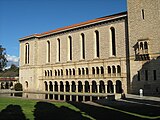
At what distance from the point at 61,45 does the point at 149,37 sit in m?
24.5

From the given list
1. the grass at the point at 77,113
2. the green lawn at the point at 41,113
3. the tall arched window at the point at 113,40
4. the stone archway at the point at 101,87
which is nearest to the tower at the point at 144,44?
the tall arched window at the point at 113,40

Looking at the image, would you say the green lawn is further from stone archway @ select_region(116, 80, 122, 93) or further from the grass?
stone archway @ select_region(116, 80, 122, 93)

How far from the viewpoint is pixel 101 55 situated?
156 feet

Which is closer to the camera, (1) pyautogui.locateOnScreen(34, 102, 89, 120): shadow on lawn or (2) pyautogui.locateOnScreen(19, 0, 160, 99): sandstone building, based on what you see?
(1) pyautogui.locateOnScreen(34, 102, 89, 120): shadow on lawn

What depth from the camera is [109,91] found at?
152ft

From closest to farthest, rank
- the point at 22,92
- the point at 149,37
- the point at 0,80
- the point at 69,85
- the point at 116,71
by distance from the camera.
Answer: the point at 149,37, the point at 116,71, the point at 69,85, the point at 22,92, the point at 0,80

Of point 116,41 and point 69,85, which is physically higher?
point 116,41

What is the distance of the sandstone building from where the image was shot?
Answer: 127ft

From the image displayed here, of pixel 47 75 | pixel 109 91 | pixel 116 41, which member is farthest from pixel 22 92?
pixel 116 41

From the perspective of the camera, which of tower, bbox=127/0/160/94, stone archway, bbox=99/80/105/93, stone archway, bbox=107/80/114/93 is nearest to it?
tower, bbox=127/0/160/94

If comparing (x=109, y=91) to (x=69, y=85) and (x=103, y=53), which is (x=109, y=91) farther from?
(x=69, y=85)

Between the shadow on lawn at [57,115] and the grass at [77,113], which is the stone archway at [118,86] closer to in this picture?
the grass at [77,113]

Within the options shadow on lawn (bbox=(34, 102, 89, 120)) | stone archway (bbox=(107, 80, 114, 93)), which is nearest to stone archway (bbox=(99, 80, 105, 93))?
stone archway (bbox=(107, 80, 114, 93))

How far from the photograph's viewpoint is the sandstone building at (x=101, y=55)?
38.6 m
